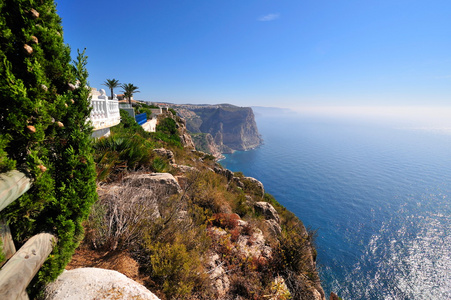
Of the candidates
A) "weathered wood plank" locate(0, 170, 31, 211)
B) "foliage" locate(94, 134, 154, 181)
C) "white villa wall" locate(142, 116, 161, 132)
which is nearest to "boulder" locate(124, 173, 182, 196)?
"foliage" locate(94, 134, 154, 181)

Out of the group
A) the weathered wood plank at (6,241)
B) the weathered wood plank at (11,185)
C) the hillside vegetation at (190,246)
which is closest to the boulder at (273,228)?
the hillside vegetation at (190,246)

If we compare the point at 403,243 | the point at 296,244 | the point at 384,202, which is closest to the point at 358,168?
the point at 384,202

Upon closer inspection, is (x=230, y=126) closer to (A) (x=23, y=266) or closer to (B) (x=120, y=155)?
(B) (x=120, y=155)

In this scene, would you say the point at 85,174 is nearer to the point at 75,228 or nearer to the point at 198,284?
the point at 75,228

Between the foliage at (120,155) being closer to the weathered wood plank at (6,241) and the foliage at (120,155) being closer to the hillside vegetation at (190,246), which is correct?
the hillside vegetation at (190,246)

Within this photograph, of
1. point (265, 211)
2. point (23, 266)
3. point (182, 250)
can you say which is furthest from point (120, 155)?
point (265, 211)

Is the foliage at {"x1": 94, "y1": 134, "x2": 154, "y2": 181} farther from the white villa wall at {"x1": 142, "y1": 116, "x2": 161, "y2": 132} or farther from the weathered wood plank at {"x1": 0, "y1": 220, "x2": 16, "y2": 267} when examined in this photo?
the white villa wall at {"x1": 142, "y1": 116, "x2": 161, "y2": 132}
